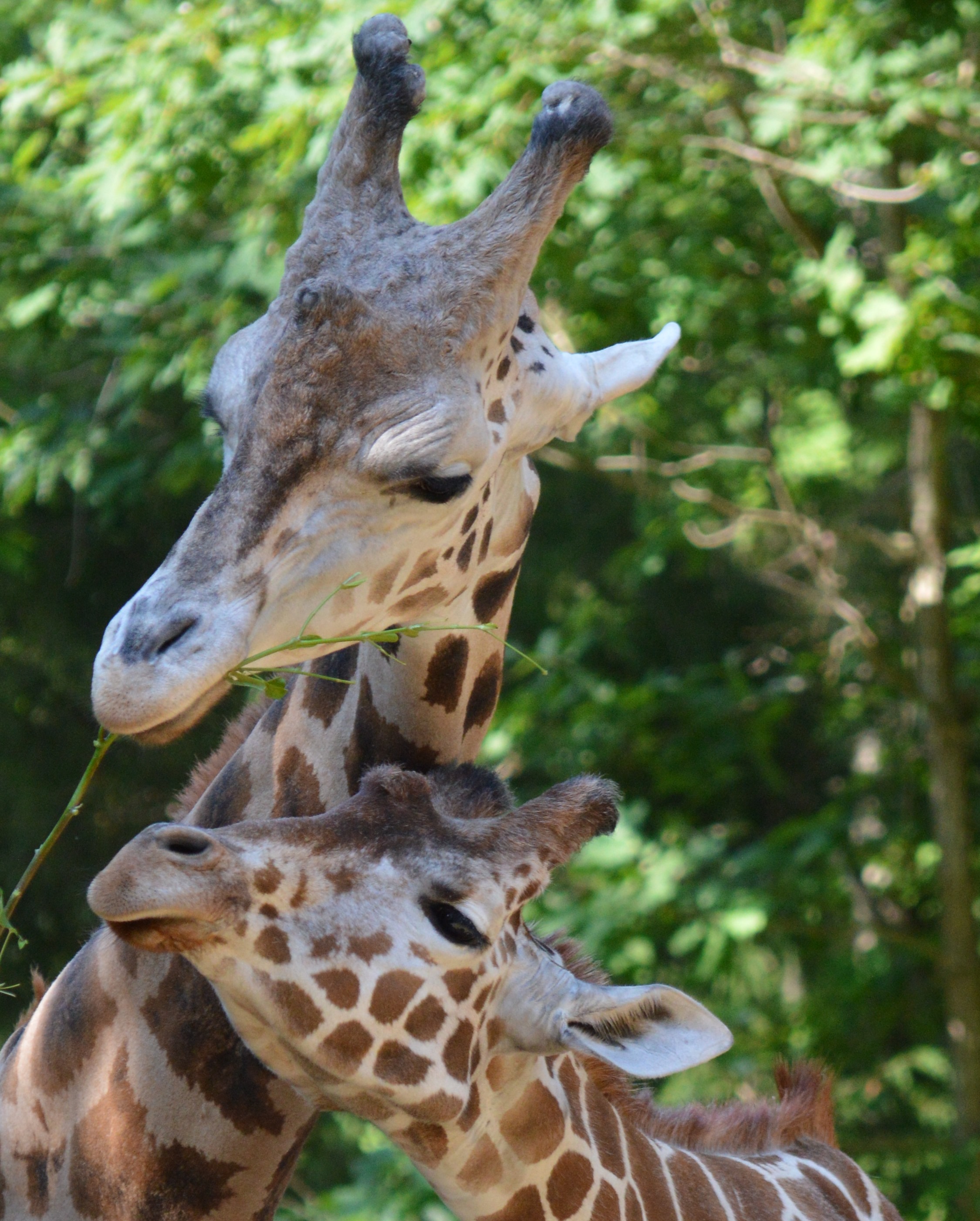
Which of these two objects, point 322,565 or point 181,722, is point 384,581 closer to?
point 322,565

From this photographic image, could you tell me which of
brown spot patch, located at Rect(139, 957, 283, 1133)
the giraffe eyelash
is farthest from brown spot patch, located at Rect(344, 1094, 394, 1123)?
the giraffe eyelash

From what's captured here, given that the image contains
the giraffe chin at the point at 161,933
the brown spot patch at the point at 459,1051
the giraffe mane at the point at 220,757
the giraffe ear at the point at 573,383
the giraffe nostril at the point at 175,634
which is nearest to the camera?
the giraffe nostril at the point at 175,634

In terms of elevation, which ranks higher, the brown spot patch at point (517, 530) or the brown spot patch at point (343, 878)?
the brown spot patch at point (517, 530)

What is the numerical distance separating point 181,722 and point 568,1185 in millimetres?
1044

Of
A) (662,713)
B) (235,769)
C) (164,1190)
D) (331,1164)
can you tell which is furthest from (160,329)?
(331,1164)

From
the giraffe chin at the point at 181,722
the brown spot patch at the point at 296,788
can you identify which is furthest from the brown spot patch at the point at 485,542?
the giraffe chin at the point at 181,722

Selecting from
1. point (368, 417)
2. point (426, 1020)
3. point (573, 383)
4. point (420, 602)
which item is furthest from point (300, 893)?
point (573, 383)

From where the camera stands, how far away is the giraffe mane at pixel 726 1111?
2.61 metres

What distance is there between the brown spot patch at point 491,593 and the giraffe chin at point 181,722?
619 mm

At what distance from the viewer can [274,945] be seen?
203 cm

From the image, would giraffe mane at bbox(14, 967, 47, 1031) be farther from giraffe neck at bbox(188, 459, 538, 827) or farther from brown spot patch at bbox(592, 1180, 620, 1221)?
brown spot patch at bbox(592, 1180, 620, 1221)

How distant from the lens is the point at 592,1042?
2.19m

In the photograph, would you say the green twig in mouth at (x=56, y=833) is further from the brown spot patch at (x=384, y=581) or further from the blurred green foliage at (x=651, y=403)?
the blurred green foliage at (x=651, y=403)

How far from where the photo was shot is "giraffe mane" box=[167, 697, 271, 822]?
2.74 metres
